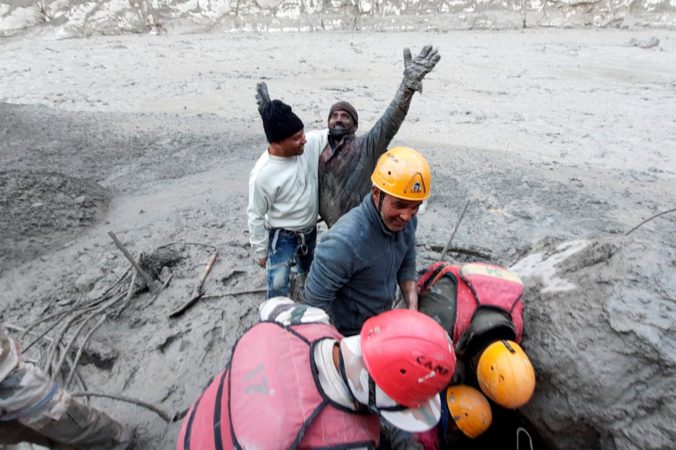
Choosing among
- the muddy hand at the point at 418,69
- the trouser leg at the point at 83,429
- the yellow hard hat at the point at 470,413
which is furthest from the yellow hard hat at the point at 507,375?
the trouser leg at the point at 83,429

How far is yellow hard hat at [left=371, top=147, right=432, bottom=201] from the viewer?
188cm

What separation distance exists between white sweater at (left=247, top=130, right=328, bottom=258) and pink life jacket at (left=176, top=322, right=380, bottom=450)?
1286mm

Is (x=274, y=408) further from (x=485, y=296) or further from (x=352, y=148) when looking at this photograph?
(x=352, y=148)

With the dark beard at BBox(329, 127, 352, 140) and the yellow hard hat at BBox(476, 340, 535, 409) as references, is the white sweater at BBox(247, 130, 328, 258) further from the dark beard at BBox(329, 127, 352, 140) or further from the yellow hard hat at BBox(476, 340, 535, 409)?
the yellow hard hat at BBox(476, 340, 535, 409)

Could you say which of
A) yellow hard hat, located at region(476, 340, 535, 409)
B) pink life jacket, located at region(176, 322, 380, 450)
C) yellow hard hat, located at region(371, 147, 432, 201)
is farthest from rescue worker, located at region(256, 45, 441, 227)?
pink life jacket, located at region(176, 322, 380, 450)

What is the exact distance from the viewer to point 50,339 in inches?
125

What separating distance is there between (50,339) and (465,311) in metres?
3.19

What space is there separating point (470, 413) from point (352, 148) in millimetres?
1699

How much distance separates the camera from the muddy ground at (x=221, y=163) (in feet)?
11.3

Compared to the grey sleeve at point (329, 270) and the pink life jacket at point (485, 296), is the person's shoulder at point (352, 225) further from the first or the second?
the pink life jacket at point (485, 296)

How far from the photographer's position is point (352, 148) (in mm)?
2627

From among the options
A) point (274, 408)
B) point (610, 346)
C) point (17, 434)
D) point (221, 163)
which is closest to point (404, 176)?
point (274, 408)

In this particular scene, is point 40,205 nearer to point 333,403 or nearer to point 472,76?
point 333,403

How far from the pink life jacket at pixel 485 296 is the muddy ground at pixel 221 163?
4.17ft
